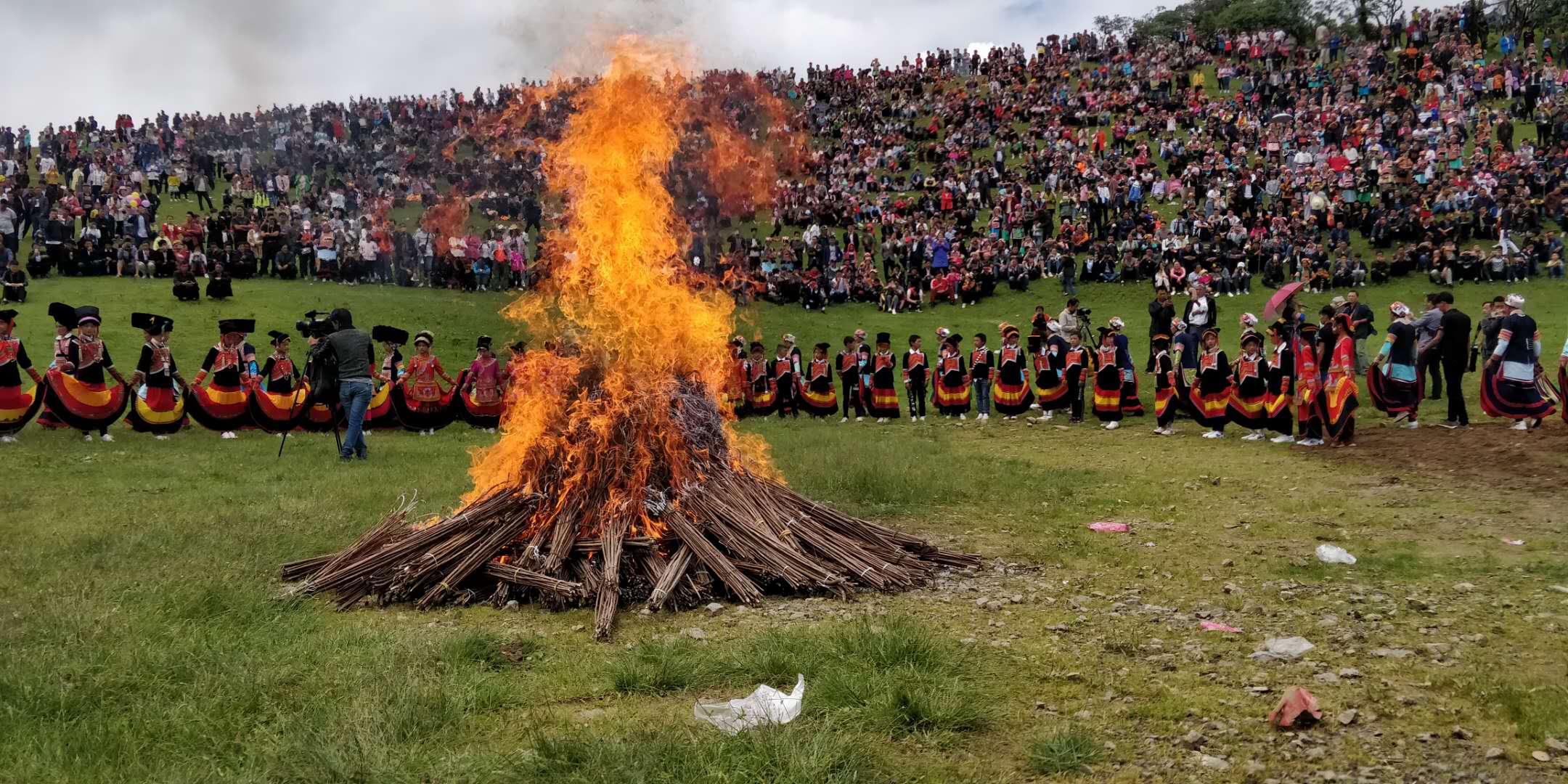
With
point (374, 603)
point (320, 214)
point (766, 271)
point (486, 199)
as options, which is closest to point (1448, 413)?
point (374, 603)

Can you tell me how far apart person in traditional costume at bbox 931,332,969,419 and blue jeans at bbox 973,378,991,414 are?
0.40 metres

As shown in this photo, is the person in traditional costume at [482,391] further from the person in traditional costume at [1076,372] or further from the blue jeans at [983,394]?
the person in traditional costume at [1076,372]

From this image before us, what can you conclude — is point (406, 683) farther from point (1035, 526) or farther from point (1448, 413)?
point (1448, 413)

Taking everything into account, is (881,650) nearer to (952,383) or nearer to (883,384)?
(952,383)

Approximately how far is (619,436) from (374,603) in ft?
6.90

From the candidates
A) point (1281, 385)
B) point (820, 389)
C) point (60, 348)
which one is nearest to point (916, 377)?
point (820, 389)

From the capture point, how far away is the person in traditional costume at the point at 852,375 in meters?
21.1

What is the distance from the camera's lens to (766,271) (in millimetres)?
32594

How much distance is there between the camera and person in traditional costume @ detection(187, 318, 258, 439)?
16766 millimetres

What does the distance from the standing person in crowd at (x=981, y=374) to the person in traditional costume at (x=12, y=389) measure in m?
14.4

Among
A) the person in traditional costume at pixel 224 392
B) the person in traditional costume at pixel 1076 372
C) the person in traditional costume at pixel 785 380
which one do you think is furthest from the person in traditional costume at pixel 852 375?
the person in traditional costume at pixel 224 392

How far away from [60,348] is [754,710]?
47.3 ft

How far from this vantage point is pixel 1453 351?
1566 cm

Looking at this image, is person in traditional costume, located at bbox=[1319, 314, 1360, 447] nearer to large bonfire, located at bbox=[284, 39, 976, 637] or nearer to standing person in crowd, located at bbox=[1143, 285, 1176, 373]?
standing person in crowd, located at bbox=[1143, 285, 1176, 373]
